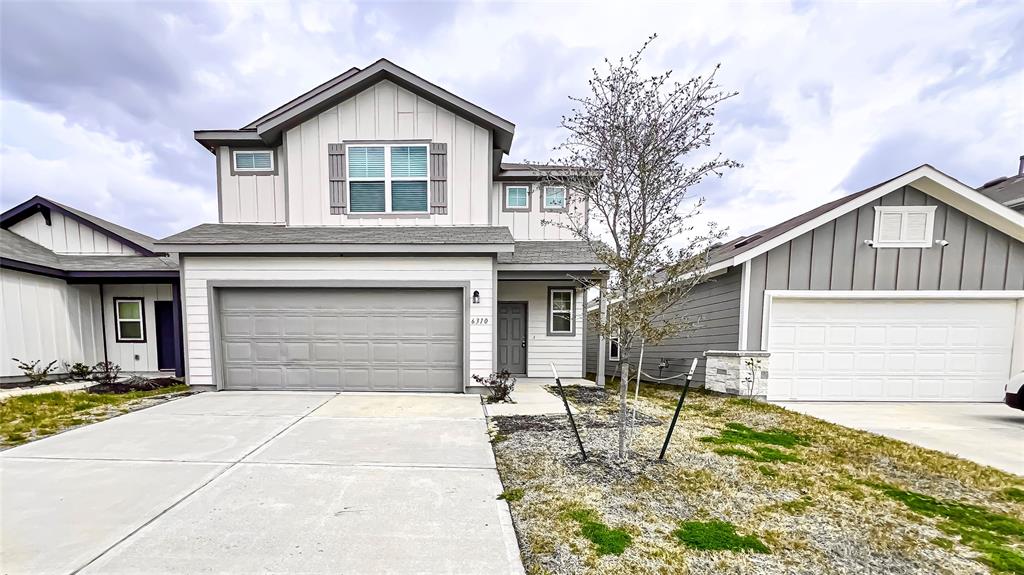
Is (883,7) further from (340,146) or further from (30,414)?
(30,414)

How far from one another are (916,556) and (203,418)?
7.61m

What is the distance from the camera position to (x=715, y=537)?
8.18 ft

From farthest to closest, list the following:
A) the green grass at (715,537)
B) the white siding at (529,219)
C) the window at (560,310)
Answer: the white siding at (529,219) < the window at (560,310) < the green grass at (715,537)

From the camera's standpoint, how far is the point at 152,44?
8.24 metres

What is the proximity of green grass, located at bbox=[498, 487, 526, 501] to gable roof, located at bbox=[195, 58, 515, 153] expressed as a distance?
7171 mm

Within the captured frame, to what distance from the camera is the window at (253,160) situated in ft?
27.6

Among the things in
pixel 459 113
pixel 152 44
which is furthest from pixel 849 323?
pixel 152 44

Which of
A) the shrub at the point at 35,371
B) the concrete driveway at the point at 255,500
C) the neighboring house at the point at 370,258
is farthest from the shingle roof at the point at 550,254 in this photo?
the shrub at the point at 35,371

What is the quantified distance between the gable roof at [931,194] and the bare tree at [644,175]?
380 centimetres

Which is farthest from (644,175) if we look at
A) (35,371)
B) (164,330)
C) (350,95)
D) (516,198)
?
(35,371)

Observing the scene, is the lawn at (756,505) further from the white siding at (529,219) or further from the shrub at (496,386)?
the white siding at (529,219)

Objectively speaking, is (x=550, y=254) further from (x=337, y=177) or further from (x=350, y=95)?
(x=350, y=95)

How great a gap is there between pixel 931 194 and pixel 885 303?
2139 millimetres

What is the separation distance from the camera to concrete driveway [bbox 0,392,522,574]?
2.29m
